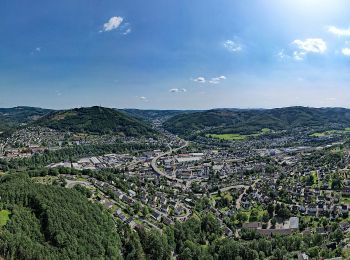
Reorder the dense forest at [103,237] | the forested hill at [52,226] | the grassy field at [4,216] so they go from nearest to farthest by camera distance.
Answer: the forested hill at [52,226]
the grassy field at [4,216]
the dense forest at [103,237]

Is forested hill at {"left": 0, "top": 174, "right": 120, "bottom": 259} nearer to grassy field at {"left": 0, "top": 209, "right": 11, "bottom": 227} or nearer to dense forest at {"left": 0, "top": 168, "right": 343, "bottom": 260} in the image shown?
dense forest at {"left": 0, "top": 168, "right": 343, "bottom": 260}

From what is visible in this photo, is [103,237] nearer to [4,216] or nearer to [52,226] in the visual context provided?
[52,226]

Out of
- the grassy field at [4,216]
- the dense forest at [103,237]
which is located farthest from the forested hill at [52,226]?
the grassy field at [4,216]

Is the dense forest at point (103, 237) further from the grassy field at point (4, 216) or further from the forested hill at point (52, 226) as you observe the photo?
the grassy field at point (4, 216)

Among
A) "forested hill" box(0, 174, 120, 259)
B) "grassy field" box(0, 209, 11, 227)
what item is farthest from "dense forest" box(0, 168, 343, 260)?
"grassy field" box(0, 209, 11, 227)

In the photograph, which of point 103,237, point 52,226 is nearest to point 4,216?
point 52,226

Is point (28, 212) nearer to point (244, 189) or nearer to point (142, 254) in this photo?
point (142, 254)
